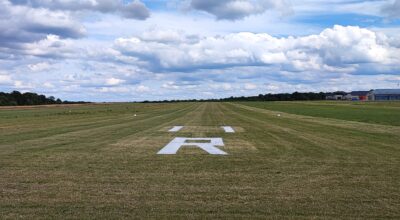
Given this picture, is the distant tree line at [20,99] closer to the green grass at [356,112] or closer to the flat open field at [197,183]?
the green grass at [356,112]

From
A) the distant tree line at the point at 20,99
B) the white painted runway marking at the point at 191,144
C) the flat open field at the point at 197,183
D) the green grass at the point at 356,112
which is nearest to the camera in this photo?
the flat open field at the point at 197,183

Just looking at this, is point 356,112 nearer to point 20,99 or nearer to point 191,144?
point 191,144

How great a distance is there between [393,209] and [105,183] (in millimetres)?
5208

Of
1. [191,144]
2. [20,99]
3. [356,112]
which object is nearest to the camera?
[191,144]

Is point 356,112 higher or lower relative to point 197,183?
lower

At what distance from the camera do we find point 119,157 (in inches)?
511

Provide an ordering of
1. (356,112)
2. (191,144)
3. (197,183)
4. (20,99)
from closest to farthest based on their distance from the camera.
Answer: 1. (197,183)
2. (191,144)
3. (356,112)
4. (20,99)

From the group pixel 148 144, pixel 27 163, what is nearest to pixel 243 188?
pixel 27 163

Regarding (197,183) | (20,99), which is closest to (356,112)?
(197,183)

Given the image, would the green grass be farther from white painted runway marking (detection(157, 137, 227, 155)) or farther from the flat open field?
the flat open field

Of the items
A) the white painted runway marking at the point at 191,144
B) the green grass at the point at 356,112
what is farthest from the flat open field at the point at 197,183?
the green grass at the point at 356,112

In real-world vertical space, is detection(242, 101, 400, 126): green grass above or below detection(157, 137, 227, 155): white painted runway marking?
below

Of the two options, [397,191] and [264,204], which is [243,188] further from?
[397,191]

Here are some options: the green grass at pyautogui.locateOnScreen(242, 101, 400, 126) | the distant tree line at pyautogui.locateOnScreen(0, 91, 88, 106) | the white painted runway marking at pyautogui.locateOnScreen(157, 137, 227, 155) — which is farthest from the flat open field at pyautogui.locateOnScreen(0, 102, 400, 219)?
the distant tree line at pyautogui.locateOnScreen(0, 91, 88, 106)
